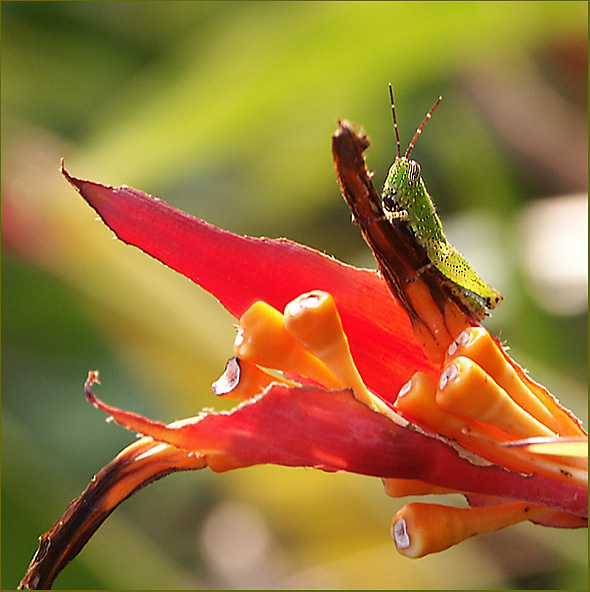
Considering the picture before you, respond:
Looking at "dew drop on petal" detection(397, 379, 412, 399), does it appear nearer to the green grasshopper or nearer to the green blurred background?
the green grasshopper

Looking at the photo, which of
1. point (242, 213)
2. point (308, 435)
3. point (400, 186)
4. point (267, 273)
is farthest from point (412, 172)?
point (242, 213)

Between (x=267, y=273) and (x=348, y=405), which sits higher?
(x=267, y=273)

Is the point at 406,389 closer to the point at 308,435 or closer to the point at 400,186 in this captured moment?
the point at 308,435

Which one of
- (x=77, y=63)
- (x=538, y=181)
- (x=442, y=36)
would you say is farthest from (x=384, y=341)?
(x=77, y=63)

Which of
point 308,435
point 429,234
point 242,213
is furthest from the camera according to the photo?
point 242,213

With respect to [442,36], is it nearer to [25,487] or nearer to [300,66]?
[300,66]

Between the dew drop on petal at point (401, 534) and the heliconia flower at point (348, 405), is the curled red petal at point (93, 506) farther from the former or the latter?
the dew drop on petal at point (401, 534)

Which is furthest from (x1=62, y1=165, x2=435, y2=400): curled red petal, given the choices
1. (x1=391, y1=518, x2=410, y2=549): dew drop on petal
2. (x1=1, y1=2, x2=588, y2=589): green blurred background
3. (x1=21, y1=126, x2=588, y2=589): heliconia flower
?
(x1=1, y1=2, x2=588, y2=589): green blurred background
